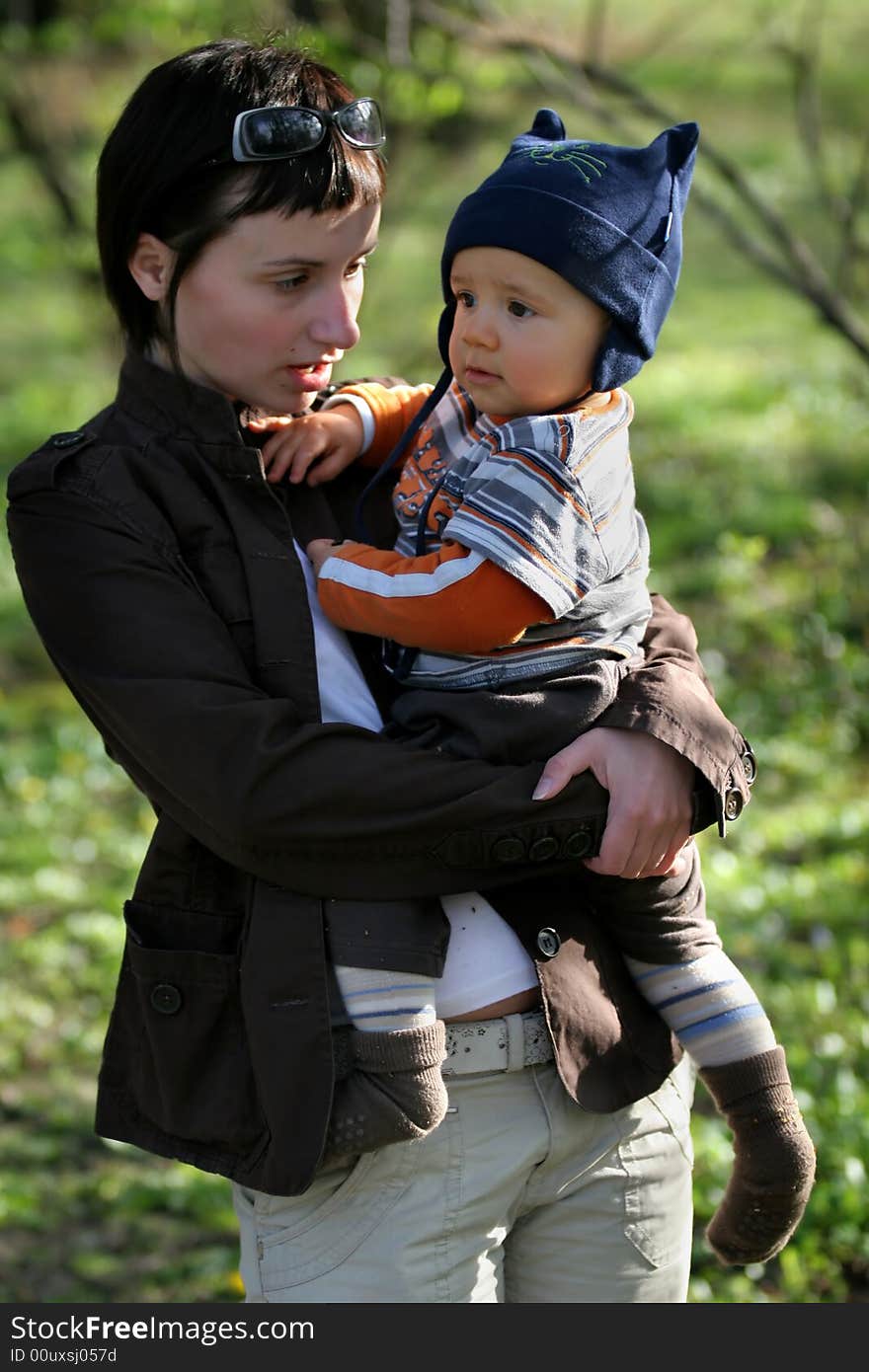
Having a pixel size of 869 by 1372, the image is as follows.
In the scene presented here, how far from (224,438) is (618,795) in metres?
0.73

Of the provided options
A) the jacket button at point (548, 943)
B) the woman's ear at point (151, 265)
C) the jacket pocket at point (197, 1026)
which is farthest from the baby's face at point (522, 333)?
the jacket pocket at point (197, 1026)

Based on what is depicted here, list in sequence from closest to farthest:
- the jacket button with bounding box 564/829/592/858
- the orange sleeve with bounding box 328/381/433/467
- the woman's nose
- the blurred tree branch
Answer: the jacket button with bounding box 564/829/592/858, the woman's nose, the orange sleeve with bounding box 328/381/433/467, the blurred tree branch

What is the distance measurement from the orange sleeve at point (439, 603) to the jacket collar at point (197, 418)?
0.22 m

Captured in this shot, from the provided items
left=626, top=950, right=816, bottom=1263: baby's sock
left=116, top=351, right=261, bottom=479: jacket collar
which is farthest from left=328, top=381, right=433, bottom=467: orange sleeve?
left=626, top=950, right=816, bottom=1263: baby's sock

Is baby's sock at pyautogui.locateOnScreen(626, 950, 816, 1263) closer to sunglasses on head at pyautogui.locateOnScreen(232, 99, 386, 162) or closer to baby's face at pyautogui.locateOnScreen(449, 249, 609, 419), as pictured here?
baby's face at pyautogui.locateOnScreen(449, 249, 609, 419)

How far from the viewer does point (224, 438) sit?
2180mm

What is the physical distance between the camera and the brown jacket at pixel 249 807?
6.42ft

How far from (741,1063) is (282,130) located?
55.7 inches

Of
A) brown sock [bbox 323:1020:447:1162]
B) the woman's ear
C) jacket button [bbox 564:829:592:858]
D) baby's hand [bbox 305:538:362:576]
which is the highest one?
the woman's ear

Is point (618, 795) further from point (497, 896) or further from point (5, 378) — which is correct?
point (5, 378)

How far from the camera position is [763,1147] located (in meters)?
2.24

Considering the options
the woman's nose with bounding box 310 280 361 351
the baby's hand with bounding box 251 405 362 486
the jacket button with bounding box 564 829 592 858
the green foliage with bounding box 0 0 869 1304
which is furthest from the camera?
the green foliage with bounding box 0 0 869 1304

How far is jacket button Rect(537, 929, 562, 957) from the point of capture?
207 cm

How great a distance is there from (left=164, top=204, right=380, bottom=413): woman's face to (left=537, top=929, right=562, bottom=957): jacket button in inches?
32.8
